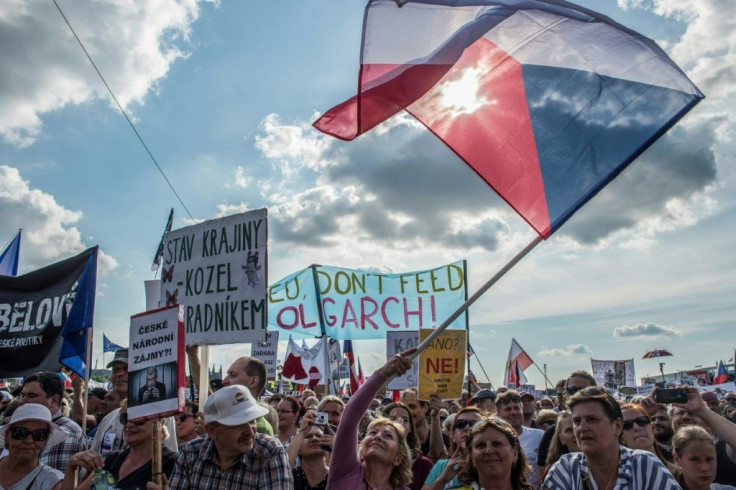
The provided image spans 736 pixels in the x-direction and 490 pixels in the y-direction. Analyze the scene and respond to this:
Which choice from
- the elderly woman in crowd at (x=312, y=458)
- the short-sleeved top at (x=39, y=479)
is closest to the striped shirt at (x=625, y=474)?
the elderly woman in crowd at (x=312, y=458)

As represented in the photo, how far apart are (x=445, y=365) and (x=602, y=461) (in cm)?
490

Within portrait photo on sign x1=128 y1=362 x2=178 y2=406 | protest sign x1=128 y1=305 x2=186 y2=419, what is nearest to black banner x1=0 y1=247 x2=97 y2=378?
protest sign x1=128 y1=305 x2=186 y2=419

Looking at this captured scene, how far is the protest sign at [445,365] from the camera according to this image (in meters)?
8.10

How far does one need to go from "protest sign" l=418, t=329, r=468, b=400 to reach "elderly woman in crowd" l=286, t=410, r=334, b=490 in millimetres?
3707

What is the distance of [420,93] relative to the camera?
13.1 ft

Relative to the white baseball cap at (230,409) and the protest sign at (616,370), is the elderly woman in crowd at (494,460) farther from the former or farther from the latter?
the protest sign at (616,370)

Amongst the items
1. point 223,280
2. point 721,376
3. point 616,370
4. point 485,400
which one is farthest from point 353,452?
point 721,376

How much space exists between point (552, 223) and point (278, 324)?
9662mm

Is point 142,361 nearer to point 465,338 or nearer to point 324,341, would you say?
point 465,338

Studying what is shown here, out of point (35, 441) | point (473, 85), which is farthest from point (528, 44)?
point (35, 441)

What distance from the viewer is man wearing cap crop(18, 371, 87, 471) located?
15.4 ft

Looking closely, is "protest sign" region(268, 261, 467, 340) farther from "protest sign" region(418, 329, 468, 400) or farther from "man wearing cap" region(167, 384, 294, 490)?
"man wearing cap" region(167, 384, 294, 490)

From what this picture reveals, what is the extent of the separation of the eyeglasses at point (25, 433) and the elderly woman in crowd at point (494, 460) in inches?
106

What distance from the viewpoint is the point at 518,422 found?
6.00 meters
